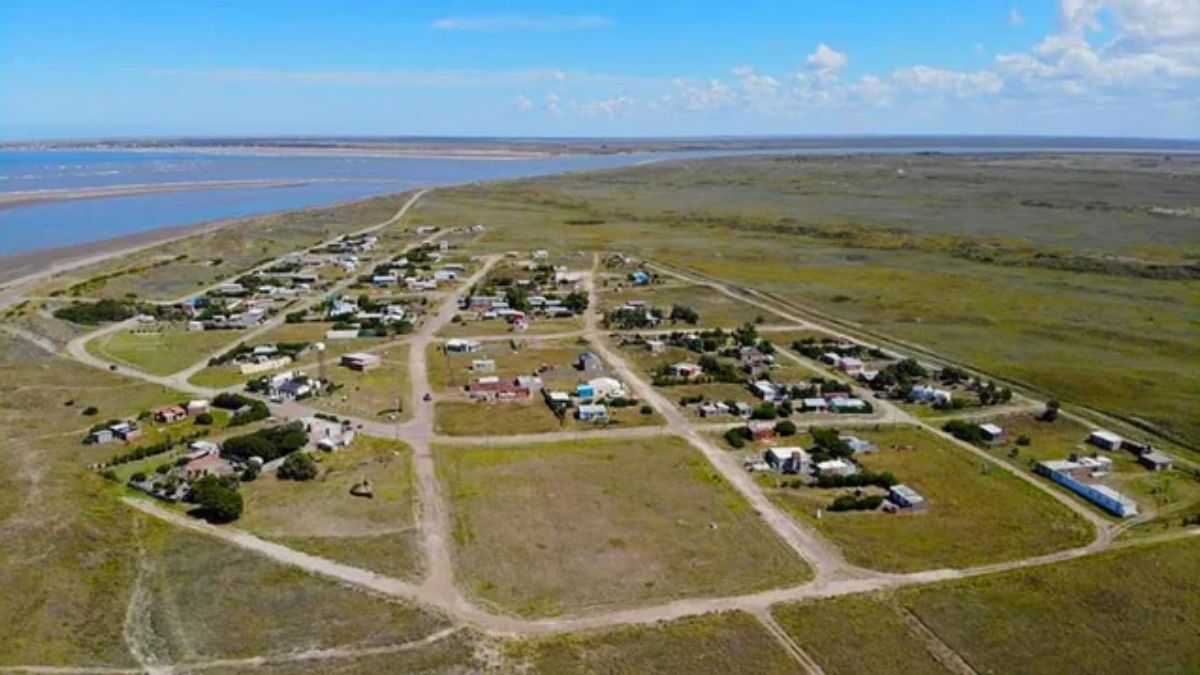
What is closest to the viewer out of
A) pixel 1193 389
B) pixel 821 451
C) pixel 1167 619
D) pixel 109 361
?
pixel 1167 619

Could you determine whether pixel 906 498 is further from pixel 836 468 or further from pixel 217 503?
pixel 217 503

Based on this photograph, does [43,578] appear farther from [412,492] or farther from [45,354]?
[45,354]

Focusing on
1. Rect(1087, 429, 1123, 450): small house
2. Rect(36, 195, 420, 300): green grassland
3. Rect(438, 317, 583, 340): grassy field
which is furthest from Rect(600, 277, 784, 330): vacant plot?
Rect(36, 195, 420, 300): green grassland

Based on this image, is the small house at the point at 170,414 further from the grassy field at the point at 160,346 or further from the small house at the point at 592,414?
the small house at the point at 592,414

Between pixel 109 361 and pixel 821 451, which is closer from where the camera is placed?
pixel 821 451

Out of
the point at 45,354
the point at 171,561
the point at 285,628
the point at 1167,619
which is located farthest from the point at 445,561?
the point at 45,354

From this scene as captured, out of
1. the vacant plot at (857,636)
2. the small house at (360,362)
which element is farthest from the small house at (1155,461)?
the small house at (360,362)

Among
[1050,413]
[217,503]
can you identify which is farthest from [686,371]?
[217,503]

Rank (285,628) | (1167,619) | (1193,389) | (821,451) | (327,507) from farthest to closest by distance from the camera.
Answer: (1193,389) → (821,451) → (327,507) → (1167,619) → (285,628)
